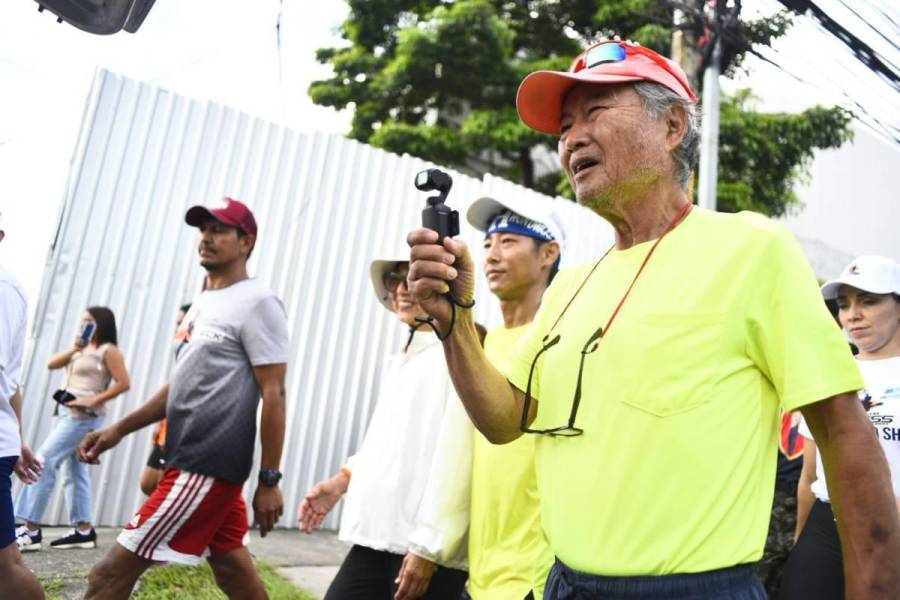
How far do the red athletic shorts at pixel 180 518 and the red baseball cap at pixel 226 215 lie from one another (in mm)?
1154

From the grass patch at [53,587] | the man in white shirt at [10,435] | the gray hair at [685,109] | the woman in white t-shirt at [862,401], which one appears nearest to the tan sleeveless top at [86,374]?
the grass patch at [53,587]

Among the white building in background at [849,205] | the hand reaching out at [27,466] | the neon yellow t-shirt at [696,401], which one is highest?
the white building in background at [849,205]

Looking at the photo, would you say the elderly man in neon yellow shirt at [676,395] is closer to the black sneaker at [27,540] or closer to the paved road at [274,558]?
the paved road at [274,558]

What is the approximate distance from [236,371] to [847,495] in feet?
8.25

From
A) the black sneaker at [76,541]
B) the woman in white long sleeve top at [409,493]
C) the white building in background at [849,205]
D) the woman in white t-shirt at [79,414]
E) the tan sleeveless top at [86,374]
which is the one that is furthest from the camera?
the white building in background at [849,205]

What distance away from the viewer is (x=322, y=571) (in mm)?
4906

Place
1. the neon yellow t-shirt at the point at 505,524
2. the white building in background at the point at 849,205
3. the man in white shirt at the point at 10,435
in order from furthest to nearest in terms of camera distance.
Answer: the white building in background at the point at 849,205 → the man in white shirt at the point at 10,435 → the neon yellow t-shirt at the point at 505,524

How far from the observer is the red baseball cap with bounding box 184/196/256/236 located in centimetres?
354

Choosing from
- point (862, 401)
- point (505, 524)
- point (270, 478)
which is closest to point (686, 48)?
point (862, 401)

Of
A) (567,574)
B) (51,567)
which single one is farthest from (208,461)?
(567,574)

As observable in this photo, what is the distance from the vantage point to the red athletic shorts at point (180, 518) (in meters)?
2.94

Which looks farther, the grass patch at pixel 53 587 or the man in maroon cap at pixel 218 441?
the grass patch at pixel 53 587

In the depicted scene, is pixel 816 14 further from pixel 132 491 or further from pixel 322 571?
pixel 132 491

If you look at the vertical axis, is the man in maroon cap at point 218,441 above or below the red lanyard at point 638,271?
below
